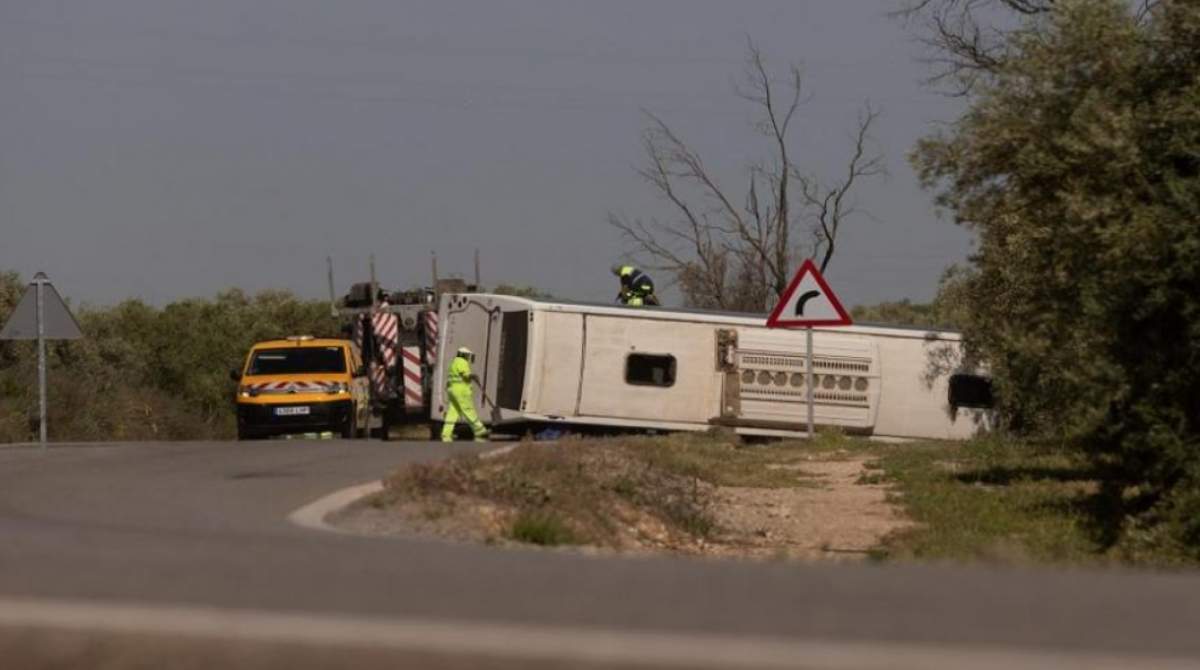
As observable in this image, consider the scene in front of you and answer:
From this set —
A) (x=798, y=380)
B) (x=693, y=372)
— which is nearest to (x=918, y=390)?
(x=798, y=380)

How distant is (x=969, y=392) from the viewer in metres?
32.0

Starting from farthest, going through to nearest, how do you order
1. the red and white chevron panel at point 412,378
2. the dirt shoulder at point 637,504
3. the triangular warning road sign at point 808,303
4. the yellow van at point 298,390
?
the red and white chevron panel at point 412,378
the yellow van at point 298,390
the triangular warning road sign at point 808,303
the dirt shoulder at point 637,504

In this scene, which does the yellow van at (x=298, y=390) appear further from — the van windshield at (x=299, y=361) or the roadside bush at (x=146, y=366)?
the roadside bush at (x=146, y=366)

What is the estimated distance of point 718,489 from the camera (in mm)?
19734

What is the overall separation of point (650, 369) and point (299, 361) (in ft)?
24.2

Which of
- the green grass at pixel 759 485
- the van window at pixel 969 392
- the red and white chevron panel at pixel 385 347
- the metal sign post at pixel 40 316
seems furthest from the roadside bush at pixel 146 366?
the green grass at pixel 759 485

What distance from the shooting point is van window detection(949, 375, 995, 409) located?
31.8 metres

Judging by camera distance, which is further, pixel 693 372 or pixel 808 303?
pixel 693 372

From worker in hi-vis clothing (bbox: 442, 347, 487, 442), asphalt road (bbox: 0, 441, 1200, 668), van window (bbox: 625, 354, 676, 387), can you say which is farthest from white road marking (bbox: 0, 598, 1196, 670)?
van window (bbox: 625, 354, 676, 387)

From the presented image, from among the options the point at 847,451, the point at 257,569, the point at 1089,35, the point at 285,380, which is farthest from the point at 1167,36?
the point at 285,380

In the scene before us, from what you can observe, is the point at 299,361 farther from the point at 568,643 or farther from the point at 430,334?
the point at 568,643

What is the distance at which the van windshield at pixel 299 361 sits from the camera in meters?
34.2

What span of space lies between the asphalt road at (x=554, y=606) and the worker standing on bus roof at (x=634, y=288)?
21646mm

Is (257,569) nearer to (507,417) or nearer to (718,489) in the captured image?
(718,489)
